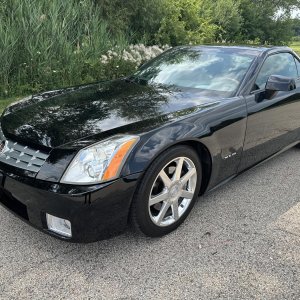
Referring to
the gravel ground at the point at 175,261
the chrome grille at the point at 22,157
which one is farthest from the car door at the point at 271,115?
the chrome grille at the point at 22,157

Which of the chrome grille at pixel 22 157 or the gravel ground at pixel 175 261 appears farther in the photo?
the chrome grille at pixel 22 157

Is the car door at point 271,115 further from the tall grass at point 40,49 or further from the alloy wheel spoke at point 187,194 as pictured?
the tall grass at point 40,49

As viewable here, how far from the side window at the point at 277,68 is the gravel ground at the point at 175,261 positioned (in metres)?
1.20

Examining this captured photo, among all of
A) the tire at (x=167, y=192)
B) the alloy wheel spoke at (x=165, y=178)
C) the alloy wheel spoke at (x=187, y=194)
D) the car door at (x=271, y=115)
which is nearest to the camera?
the tire at (x=167, y=192)

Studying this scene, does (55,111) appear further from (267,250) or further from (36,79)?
(36,79)

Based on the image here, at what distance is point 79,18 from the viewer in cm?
796

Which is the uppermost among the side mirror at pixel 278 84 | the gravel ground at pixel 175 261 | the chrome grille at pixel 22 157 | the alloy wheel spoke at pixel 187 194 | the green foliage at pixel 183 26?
the green foliage at pixel 183 26

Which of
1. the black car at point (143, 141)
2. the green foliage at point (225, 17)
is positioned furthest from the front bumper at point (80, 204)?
the green foliage at point (225, 17)

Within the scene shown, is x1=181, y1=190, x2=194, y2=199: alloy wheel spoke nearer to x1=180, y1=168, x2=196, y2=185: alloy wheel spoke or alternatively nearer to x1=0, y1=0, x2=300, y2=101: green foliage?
x1=180, y1=168, x2=196, y2=185: alloy wheel spoke

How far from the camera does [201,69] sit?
11.9ft

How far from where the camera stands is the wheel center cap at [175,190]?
8.76 ft

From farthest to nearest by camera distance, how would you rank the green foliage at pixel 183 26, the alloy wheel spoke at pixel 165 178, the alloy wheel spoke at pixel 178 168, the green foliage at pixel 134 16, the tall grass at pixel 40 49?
1. the green foliage at pixel 183 26
2. the green foliage at pixel 134 16
3. the tall grass at pixel 40 49
4. the alloy wheel spoke at pixel 178 168
5. the alloy wheel spoke at pixel 165 178

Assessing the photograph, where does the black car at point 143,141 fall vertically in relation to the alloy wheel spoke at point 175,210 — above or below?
above

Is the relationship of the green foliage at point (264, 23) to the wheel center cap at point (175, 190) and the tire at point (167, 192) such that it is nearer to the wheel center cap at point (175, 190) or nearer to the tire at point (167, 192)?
the tire at point (167, 192)
